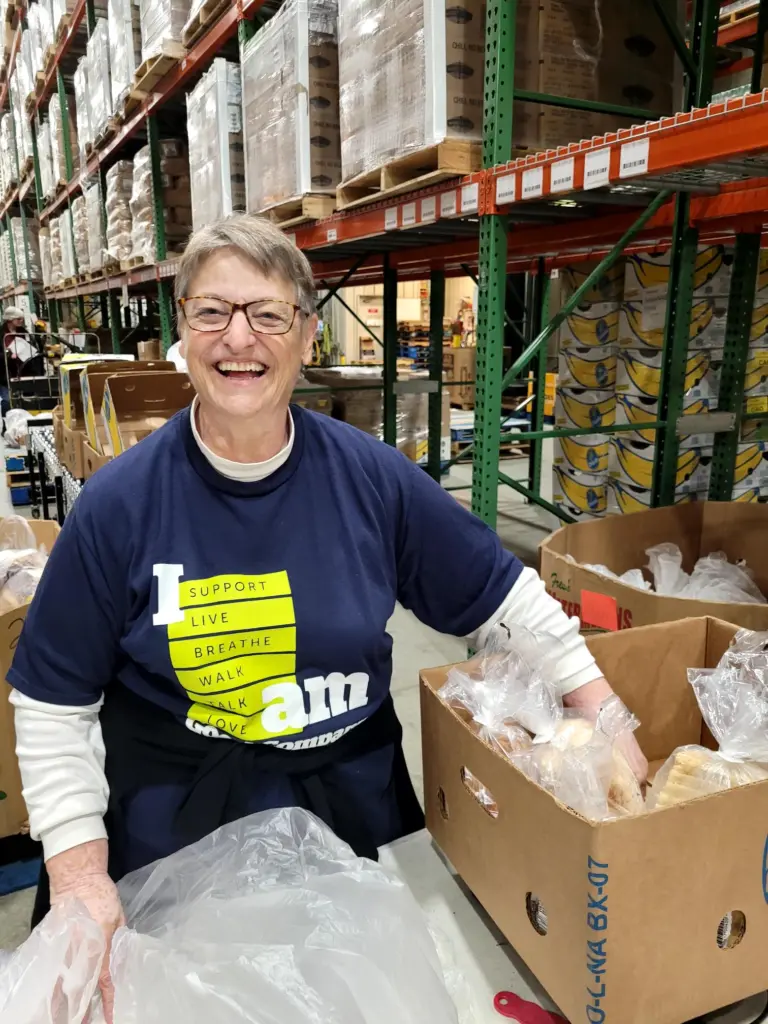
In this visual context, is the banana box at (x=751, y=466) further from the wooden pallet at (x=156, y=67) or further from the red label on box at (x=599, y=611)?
the wooden pallet at (x=156, y=67)

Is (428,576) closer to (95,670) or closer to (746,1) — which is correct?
(95,670)

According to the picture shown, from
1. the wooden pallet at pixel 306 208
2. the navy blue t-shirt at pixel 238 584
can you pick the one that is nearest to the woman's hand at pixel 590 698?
the navy blue t-shirt at pixel 238 584

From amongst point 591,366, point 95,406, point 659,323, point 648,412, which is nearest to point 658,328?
point 659,323

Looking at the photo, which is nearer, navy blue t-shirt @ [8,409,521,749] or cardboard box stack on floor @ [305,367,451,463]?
navy blue t-shirt @ [8,409,521,749]

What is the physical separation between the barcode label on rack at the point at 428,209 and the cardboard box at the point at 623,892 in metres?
1.91

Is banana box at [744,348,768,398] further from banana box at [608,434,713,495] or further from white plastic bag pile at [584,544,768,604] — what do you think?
white plastic bag pile at [584,544,768,604]

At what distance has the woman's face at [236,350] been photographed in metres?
1.20

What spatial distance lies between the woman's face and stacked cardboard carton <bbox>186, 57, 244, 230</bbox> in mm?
2866

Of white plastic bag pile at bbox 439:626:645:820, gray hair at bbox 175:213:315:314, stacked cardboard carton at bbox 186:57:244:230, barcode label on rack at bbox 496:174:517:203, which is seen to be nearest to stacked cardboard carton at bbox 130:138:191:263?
stacked cardboard carton at bbox 186:57:244:230

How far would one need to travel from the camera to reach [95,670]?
118 cm

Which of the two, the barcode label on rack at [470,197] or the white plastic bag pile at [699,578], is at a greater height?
the barcode label on rack at [470,197]

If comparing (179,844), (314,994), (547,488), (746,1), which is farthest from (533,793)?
(547,488)

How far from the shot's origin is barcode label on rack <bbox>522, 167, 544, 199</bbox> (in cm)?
201

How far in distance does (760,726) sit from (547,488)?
554 cm
